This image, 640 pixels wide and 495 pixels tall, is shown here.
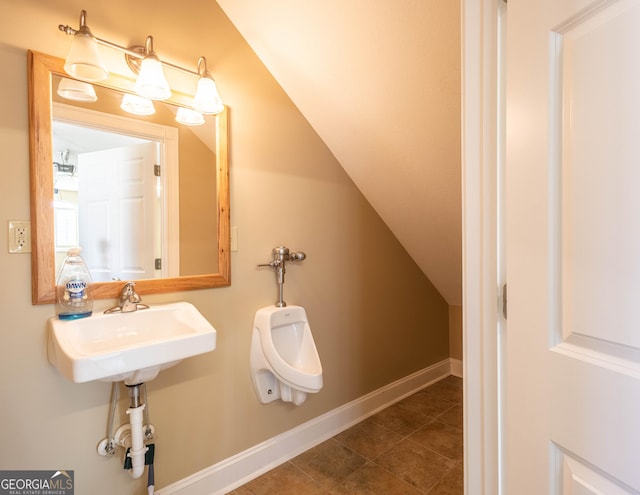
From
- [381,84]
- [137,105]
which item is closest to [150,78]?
[137,105]

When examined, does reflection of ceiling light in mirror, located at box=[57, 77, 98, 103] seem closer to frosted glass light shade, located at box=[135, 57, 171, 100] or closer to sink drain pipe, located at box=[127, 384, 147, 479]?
frosted glass light shade, located at box=[135, 57, 171, 100]

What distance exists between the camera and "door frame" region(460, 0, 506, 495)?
733 mm

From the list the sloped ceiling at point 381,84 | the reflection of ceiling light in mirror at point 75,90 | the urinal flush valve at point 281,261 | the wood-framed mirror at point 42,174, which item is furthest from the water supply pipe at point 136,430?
the sloped ceiling at point 381,84

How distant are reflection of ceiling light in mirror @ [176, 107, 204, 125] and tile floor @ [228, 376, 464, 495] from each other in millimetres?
1820

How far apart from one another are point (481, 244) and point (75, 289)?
133cm

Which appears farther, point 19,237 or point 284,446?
point 284,446

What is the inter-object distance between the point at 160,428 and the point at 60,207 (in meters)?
1.02

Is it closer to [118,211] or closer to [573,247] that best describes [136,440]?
[118,211]

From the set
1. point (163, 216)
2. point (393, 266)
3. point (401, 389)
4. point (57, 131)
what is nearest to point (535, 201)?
point (163, 216)

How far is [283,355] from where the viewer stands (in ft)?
5.91

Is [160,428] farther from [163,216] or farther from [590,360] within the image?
[590,360]

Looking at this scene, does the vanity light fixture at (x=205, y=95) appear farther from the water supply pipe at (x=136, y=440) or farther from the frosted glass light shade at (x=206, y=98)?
the water supply pipe at (x=136, y=440)

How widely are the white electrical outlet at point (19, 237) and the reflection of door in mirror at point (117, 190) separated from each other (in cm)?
8

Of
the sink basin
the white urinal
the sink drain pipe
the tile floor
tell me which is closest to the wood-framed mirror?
the sink basin
